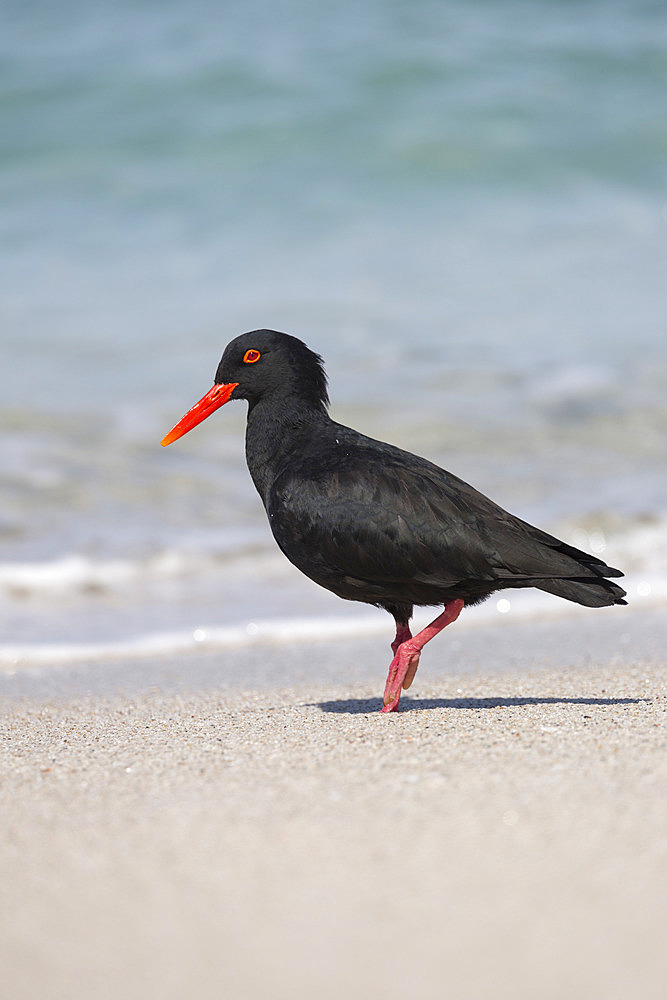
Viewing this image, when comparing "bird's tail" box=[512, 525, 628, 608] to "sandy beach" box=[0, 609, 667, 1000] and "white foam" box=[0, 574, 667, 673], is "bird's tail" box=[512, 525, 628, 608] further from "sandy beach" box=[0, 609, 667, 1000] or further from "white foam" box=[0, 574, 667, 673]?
"white foam" box=[0, 574, 667, 673]

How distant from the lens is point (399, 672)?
4461 mm

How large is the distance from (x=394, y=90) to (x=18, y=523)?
969cm

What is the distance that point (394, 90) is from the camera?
15430mm

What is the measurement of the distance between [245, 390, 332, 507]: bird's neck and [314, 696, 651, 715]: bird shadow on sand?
924 millimetres

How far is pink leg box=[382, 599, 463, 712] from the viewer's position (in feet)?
14.6

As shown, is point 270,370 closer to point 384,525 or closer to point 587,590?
point 384,525

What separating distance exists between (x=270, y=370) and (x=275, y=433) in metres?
0.31

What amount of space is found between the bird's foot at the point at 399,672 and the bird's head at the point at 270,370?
115cm

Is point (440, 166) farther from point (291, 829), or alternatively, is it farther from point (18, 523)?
point (291, 829)

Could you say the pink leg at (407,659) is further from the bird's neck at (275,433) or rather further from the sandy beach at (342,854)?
the bird's neck at (275,433)

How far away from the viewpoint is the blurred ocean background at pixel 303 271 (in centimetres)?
798

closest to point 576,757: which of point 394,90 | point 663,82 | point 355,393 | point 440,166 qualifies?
point 355,393

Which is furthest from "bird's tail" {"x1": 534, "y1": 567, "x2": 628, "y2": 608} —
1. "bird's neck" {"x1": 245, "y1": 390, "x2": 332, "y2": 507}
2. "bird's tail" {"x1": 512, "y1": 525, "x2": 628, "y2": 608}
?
"bird's neck" {"x1": 245, "y1": 390, "x2": 332, "y2": 507}

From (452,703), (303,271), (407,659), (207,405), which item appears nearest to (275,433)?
(207,405)
